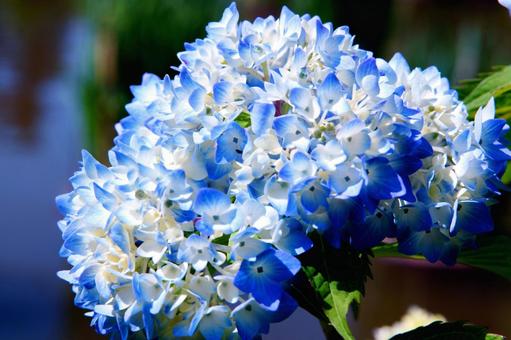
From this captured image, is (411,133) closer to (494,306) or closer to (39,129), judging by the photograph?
(494,306)

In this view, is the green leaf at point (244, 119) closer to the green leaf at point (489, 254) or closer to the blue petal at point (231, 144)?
the blue petal at point (231, 144)

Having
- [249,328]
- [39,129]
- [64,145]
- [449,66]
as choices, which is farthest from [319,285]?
[39,129]

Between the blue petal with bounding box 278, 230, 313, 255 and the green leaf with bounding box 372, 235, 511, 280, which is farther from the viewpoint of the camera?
the green leaf with bounding box 372, 235, 511, 280

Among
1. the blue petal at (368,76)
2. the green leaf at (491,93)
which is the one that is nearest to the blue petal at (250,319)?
the blue petal at (368,76)

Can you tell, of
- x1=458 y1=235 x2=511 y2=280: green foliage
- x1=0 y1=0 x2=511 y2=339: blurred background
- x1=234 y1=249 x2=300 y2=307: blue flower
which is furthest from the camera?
x1=0 y1=0 x2=511 y2=339: blurred background

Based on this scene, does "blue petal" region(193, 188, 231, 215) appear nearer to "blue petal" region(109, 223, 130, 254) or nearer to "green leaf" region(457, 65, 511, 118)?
"blue petal" region(109, 223, 130, 254)

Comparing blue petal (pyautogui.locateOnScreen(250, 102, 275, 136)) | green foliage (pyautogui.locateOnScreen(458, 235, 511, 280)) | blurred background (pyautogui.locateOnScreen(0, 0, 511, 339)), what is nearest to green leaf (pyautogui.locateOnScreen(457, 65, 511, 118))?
green foliage (pyautogui.locateOnScreen(458, 235, 511, 280))
